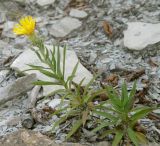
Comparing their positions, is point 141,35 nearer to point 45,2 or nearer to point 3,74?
point 3,74

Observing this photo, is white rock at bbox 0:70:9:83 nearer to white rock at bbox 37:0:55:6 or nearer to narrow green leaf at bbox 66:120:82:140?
narrow green leaf at bbox 66:120:82:140

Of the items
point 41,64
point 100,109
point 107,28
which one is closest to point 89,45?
point 107,28

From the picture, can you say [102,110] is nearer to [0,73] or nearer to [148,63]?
[148,63]

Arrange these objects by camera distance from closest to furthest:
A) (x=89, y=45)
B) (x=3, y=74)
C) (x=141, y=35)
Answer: (x=3, y=74), (x=141, y=35), (x=89, y=45)

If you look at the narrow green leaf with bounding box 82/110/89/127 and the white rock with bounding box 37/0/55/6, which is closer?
the narrow green leaf with bounding box 82/110/89/127

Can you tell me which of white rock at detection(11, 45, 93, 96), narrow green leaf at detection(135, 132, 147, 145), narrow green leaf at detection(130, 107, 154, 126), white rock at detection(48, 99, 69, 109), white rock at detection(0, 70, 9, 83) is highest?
narrow green leaf at detection(130, 107, 154, 126)

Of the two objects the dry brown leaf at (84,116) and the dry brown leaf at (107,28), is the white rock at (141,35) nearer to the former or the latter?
the dry brown leaf at (107,28)

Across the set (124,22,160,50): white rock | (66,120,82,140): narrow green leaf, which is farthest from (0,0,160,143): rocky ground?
(66,120,82,140): narrow green leaf

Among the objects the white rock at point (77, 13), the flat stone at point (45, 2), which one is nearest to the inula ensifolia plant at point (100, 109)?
the white rock at point (77, 13)
